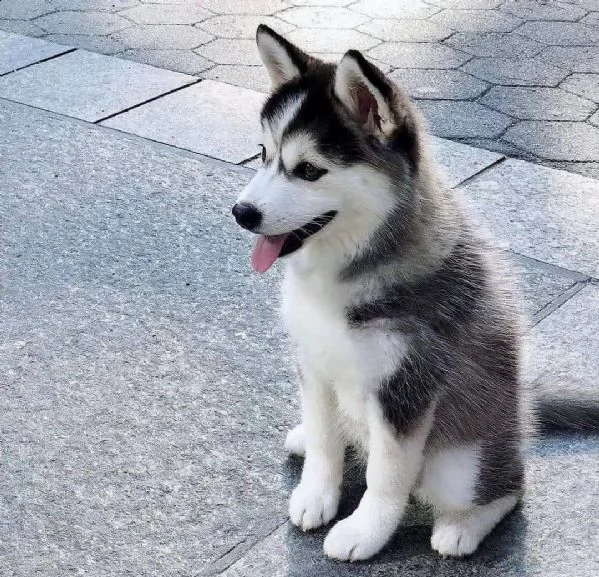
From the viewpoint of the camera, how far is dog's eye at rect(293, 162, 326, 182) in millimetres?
2281

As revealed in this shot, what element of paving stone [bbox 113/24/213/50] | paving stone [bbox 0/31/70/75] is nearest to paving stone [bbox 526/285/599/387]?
paving stone [bbox 113/24/213/50]

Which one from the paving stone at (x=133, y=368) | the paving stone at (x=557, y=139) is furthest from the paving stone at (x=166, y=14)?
the paving stone at (x=557, y=139)

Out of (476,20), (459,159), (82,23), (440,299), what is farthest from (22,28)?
(440,299)

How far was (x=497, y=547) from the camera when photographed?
8.20 ft

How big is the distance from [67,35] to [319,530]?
385 centimetres

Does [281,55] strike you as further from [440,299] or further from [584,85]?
[584,85]

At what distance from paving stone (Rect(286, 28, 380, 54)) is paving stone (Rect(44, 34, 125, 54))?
0.90m

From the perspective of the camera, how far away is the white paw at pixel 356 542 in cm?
245

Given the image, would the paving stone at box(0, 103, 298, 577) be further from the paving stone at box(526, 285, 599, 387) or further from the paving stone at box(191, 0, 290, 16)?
the paving stone at box(191, 0, 290, 16)

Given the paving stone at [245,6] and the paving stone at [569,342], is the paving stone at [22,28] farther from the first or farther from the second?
the paving stone at [569,342]

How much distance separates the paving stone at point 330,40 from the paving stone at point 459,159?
122cm

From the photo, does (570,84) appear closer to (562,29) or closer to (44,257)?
(562,29)

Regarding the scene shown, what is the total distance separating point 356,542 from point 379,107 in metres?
0.98

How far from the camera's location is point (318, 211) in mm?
2264
